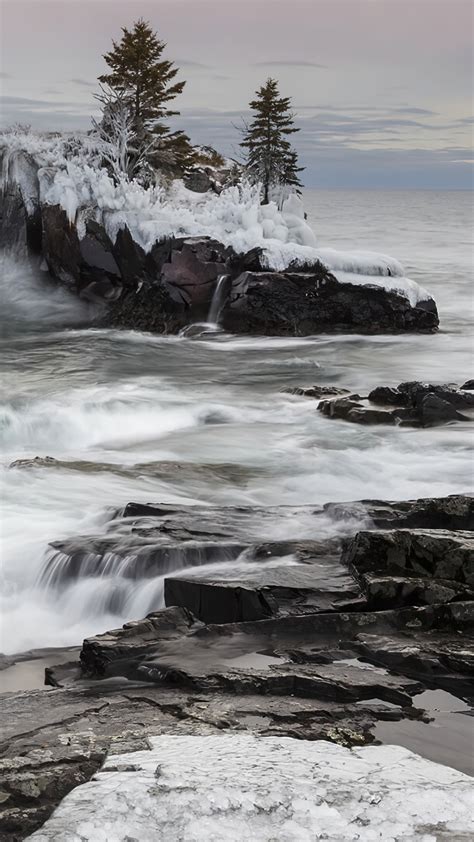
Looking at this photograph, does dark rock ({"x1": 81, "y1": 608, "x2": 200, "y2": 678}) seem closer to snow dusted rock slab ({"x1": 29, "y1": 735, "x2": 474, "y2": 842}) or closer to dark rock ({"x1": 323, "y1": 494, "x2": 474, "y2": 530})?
snow dusted rock slab ({"x1": 29, "y1": 735, "x2": 474, "y2": 842})

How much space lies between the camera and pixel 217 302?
23.5m

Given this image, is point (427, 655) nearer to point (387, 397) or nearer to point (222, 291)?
point (387, 397)

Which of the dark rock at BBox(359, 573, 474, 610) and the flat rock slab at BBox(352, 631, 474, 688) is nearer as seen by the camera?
the flat rock slab at BBox(352, 631, 474, 688)

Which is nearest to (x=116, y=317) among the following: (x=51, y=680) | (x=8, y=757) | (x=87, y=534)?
(x=87, y=534)

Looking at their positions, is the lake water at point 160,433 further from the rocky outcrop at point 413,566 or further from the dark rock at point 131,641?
the rocky outcrop at point 413,566

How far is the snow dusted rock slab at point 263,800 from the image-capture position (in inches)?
144

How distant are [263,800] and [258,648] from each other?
244cm

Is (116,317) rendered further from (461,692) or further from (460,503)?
(461,692)

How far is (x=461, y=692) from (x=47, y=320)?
806 inches

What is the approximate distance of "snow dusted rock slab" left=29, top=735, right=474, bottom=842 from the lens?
12.0 ft

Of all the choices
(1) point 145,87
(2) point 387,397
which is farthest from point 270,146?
(2) point 387,397

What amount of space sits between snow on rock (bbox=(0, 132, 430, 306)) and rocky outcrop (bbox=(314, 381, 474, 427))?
336 inches

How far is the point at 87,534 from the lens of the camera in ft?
29.6

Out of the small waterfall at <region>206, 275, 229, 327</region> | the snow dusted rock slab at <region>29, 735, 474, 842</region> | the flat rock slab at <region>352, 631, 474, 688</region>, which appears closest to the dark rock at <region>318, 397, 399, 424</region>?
the flat rock slab at <region>352, 631, 474, 688</region>
